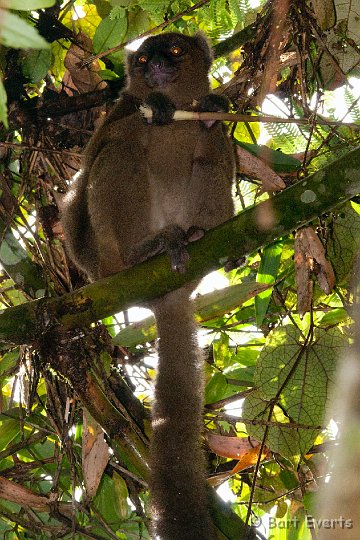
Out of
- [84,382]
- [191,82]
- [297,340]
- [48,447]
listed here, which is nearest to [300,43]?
[191,82]

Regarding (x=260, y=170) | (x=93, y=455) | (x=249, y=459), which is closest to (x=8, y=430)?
(x=93, y=455)

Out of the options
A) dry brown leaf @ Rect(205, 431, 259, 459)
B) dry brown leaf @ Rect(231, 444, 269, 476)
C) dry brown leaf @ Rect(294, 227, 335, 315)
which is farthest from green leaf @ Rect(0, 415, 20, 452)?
dry brown leaf @ Rect(294, 227, 335, 315)

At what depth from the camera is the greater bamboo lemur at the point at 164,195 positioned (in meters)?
3.90

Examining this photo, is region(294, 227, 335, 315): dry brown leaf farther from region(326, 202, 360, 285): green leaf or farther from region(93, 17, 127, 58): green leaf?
region(93, 17, 127, 58): green leaf

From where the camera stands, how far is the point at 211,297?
14.5 ft

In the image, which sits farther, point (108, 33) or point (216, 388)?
point (108, 33)

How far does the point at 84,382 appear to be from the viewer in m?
4.11

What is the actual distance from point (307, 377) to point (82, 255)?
5.58 ft

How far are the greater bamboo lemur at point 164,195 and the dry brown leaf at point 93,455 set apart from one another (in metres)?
0.78

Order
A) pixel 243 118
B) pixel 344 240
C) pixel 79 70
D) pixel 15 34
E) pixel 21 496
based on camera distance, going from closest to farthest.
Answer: pixel 15 34, pixel 243 118, pixel 344 240, pixel 21 496, pixel 79 70

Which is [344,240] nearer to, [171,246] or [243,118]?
[171,246]

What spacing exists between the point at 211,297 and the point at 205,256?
2.79ft

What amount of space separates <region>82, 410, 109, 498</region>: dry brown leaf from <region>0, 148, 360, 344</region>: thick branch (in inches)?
40.0

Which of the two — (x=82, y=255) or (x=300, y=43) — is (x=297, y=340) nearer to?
(x=82, y=255)
